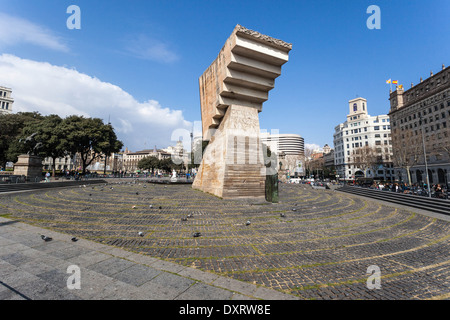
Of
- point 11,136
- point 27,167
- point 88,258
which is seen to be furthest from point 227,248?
point 11,136

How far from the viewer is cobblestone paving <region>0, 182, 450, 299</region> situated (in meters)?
5.00

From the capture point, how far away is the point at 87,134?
4019 cm

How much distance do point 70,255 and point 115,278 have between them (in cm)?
248

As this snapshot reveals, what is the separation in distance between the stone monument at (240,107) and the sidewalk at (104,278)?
11.1 metres

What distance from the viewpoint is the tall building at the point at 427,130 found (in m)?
44.8

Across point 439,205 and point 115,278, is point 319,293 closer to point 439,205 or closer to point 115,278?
point 115,278

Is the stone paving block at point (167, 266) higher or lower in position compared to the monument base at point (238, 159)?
lower

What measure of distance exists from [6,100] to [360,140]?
491 ft

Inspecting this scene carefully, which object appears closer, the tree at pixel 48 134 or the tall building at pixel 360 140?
the tree at pixel 48 134

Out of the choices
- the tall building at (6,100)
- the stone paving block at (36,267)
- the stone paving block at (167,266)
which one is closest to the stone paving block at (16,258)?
the stone paving block at (36,267)

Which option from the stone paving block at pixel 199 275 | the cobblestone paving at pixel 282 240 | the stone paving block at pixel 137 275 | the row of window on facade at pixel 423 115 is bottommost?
the cobblestone paving at pixel 282 240

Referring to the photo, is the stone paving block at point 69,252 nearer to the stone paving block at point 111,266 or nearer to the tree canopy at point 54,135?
the stone paving block at point 111,266

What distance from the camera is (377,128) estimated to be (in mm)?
78625
